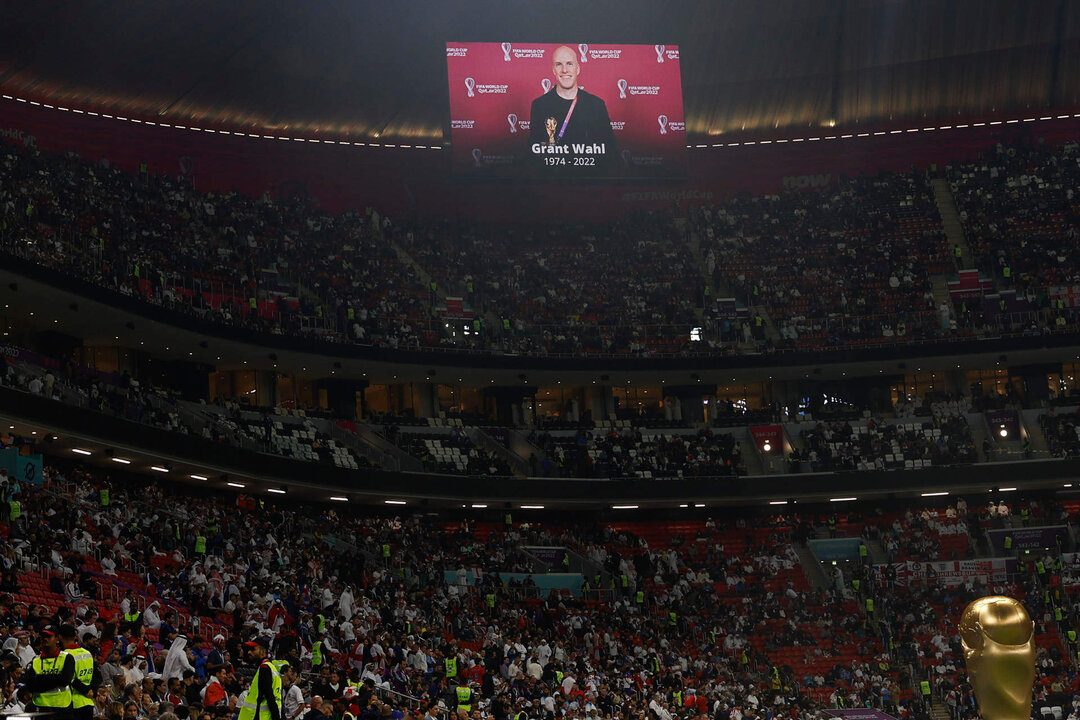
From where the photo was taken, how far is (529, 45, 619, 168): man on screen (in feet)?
151

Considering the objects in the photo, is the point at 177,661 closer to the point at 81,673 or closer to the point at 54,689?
the point at 81,673

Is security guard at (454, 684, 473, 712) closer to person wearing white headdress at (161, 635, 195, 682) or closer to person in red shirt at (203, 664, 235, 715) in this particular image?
person wearing white headdress at (161, 635, 195, 682)

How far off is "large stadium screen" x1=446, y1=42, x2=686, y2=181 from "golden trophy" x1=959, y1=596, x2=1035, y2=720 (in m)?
41.6

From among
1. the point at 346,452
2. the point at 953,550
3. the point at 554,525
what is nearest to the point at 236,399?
the point at 346,452

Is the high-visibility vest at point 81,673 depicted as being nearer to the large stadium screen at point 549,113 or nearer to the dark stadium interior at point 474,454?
the dark stadium interior at point 474,454

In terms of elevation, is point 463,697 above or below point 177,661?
below

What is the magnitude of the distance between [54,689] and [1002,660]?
26.0 feet

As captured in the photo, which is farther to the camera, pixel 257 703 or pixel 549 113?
pixel 549 113

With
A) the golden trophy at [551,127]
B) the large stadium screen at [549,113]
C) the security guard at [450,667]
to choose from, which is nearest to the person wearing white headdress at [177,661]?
the security guard at [450,667]

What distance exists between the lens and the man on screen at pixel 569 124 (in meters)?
46.2

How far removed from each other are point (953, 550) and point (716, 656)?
10567 millimetres

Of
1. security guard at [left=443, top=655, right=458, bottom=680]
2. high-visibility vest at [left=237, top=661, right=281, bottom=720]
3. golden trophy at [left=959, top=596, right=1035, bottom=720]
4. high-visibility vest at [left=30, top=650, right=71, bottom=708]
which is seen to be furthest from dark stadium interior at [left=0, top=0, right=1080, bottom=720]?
golden trophy at [left=959, top=596, right=1035, bottom=720]

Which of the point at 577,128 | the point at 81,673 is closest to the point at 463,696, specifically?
the point at 81,673

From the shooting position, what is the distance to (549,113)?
46.2 m
